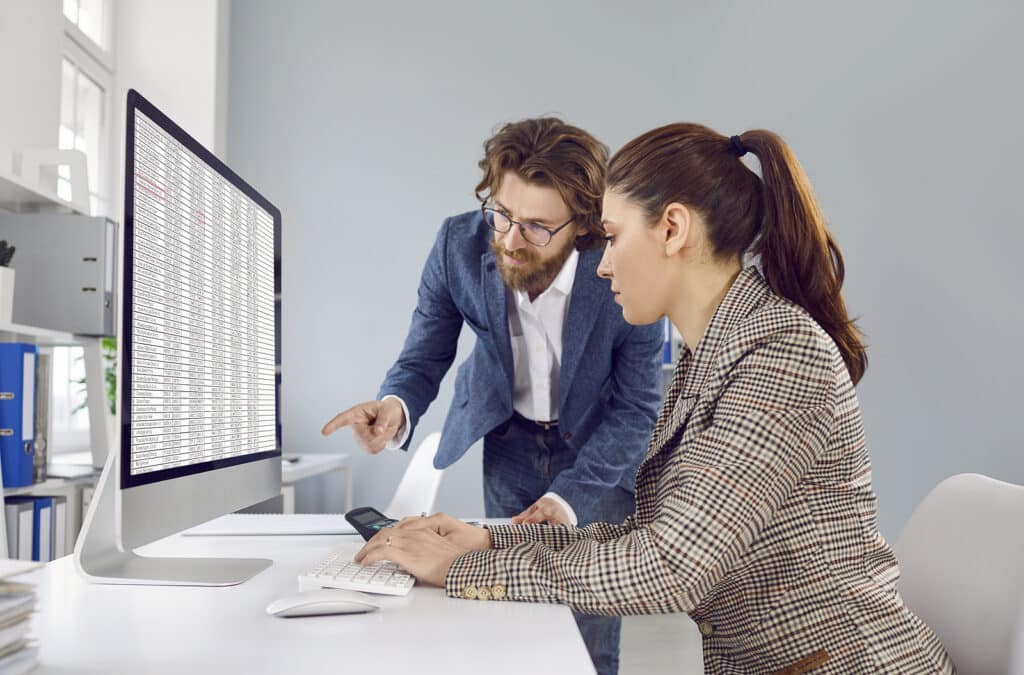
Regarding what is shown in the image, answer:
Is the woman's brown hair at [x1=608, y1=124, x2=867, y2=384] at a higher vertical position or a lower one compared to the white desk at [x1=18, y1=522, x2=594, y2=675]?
higher

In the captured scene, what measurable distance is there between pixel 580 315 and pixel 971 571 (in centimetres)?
82

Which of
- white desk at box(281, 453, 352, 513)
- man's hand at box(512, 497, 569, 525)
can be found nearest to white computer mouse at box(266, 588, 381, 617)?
man's hand at box(512, 497, 569, 525)

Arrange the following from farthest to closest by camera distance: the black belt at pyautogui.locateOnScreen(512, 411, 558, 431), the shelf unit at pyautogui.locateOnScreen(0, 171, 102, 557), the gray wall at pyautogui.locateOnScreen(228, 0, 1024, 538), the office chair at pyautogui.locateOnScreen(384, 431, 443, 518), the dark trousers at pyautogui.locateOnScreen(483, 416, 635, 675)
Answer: the gray wall at pyautogui.locateOnScreen(228, 0, 1024, 538)
the office chair at pyautogui.locateOnScreen(384, 431, 443, 518)
the shelf unit at pyautogui.locateOnScreen(0, 171, 102, 557)
the black belt at pyautogui.locateOnScreen(512, 411, 558, 431)
the dark trousers at pyautogui.locateOnScreen(483, 416, 635, 675)

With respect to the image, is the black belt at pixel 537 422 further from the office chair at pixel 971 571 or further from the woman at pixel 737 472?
the office chair at pixel 971 571

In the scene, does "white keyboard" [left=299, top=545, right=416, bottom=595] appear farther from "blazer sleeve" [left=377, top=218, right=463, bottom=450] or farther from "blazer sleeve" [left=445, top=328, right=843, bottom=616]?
"blazer sleeve" [left=377, top=218, right=463, bottom=450]

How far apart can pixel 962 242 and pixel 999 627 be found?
2864mm

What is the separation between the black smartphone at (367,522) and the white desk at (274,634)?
0.23 meters

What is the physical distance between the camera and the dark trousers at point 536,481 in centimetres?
156

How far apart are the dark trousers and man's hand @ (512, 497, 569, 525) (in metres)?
0.23

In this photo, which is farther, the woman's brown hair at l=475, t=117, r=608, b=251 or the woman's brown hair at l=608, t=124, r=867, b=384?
the woman's brown hair at l=475, t=117, r=608, b=251

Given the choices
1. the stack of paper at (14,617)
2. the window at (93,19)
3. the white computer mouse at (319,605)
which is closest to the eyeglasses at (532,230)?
the white computer mouse at (319,605)

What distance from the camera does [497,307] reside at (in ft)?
5.42

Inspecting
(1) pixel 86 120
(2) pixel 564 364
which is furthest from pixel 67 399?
(2) pixel 564 364

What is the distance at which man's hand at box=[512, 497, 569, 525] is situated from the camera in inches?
50.2
